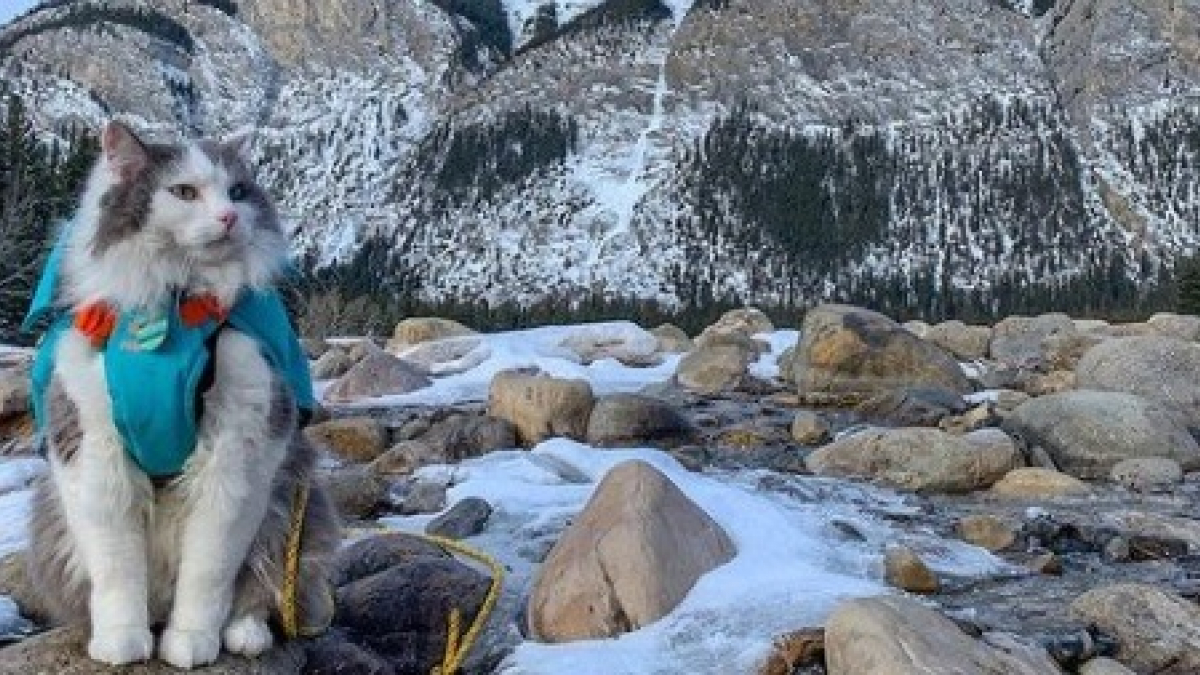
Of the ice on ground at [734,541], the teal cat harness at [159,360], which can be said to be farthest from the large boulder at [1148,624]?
the teal cat harness at [159,360]

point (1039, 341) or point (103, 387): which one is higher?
point (103, 387)

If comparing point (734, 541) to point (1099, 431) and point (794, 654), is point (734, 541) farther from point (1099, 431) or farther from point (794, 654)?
point (1099, 431)

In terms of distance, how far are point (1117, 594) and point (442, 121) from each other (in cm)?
15150

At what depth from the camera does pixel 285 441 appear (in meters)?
3.83

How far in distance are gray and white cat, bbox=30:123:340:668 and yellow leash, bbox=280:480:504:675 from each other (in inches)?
12.4

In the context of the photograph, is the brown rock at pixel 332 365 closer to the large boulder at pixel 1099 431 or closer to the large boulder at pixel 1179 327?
the large boulder at pixel 1099 431

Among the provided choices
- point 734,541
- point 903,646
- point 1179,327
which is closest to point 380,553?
point 734,541

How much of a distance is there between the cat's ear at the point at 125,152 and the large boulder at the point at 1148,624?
5.94m

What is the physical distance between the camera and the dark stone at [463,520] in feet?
28.8

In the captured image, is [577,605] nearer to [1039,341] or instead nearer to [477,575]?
[477,575]

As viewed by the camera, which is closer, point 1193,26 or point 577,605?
point 577,605

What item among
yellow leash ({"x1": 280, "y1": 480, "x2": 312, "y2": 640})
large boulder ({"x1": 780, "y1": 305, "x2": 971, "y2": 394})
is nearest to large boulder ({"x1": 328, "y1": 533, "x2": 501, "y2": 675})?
yellow leash ({"x1": 280, "y1": 480, "x2": 312, "y2": 640})

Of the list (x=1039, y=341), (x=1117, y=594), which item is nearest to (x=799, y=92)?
(x=1039, y=341)

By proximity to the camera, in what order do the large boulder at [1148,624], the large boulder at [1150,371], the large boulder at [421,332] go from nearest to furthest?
the large boulder at [1148,624] < the large boulder at [1150,371] < the large boulder at [421,332]
